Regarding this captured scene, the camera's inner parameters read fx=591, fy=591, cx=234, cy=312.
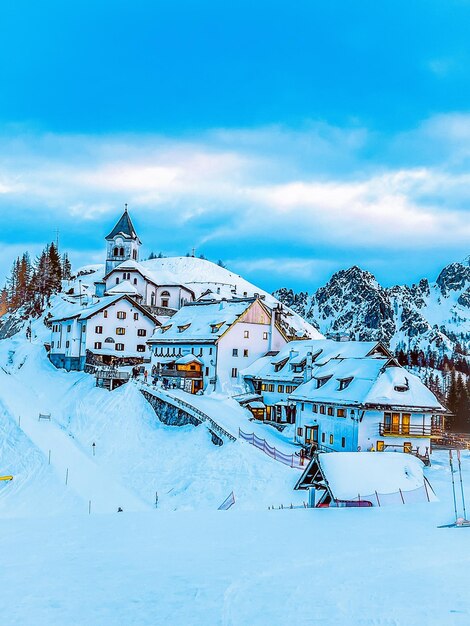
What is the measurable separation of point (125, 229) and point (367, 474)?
311 feet

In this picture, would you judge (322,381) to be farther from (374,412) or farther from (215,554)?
(215,554)

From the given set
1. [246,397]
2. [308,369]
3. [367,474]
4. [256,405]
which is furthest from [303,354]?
[367,474]

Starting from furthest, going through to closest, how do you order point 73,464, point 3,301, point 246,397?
point 3,301 → point 246,397 → point 73,464

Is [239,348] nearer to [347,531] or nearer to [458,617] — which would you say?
[347,531]

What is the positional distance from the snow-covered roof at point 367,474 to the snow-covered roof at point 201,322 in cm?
3883

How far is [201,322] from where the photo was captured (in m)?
72.7

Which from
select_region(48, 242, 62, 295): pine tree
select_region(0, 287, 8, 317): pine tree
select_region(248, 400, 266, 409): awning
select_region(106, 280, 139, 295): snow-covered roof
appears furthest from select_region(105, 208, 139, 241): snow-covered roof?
select_region(248, 400, 266, 409): awning

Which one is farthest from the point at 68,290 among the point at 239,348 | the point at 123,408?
the point at 123,408

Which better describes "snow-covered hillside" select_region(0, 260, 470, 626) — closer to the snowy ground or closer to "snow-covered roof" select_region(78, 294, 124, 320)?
the snowy ground

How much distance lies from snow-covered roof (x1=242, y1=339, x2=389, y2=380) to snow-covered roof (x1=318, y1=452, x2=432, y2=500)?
28744 mm

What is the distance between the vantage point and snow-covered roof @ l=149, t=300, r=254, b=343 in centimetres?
6894

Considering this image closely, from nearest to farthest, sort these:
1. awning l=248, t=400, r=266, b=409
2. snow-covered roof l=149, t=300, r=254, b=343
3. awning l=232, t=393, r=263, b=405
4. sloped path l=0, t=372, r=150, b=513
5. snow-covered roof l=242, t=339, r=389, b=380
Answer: sloped path l=0, t=372, r=150, b=513, snow-covered roof l=242, t=339, r=389, b=380, awning l=248, t=400, r=266, b=409, awning l=232, t=393, r=263, b=405, snow-covered roof l=149, t=300, r=254, b=343

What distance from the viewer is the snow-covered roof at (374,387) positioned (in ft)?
153

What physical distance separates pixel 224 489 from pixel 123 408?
21055 mm
